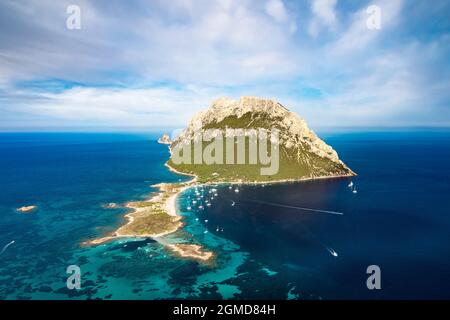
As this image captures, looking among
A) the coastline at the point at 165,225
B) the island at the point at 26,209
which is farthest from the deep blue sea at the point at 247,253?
the coastline at the point at 165,225

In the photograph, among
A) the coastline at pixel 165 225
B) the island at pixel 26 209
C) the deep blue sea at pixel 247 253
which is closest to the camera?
the deep blue sea at pixel 247 253

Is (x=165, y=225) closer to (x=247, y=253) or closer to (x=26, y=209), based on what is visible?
(x=247, y=253)

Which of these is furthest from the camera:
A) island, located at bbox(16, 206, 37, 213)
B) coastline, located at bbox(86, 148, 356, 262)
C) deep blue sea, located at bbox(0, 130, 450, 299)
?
Result: island, located at bbox(16, 206, 37, 213)

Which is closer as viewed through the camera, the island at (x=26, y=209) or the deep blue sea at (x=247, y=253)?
the deep blue sea at (x=247, y=253)

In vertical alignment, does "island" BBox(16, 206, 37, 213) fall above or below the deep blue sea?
above

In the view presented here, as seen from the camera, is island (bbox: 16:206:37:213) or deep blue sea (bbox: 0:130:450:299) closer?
deep blue sea (bbox: 0:130:450:299)

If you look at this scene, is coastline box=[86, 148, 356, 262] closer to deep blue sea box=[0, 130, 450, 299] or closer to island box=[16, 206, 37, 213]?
deep blue sea box=[0, 130, 450, 299]

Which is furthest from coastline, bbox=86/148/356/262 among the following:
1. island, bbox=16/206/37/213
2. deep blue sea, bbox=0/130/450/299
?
island, bbox=16/206/37/213

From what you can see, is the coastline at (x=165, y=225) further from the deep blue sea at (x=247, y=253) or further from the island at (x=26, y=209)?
the island at (x=26, y=209)

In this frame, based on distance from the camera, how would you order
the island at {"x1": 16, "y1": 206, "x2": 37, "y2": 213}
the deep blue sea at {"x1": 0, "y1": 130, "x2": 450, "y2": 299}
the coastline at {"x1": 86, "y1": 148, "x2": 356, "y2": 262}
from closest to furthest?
the deep blue sea at {"x1": 0, "y1": 130, "x2": 450, "y2": 299} < the coastline at {"x1": 86, "y1": 148, "x2": 356, "y2": 262} < the island at {"x1": 16, "y1": 206, "x2": 37, "y2": 213}

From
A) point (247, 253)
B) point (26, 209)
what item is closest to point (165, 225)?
point (247, 253)
